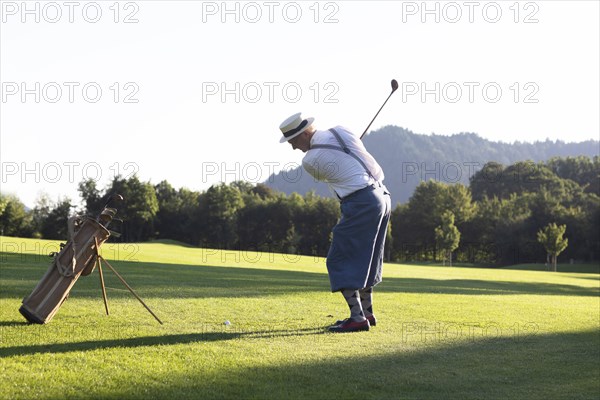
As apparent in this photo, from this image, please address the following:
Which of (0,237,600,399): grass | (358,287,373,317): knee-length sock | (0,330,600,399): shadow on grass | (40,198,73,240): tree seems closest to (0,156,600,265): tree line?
(40,198,73,240): tree

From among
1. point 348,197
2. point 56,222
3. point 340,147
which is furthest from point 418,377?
point 56,222

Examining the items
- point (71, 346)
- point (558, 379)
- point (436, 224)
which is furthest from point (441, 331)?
point (436, 224)

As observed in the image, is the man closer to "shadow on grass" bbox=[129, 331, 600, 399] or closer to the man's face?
the man's face

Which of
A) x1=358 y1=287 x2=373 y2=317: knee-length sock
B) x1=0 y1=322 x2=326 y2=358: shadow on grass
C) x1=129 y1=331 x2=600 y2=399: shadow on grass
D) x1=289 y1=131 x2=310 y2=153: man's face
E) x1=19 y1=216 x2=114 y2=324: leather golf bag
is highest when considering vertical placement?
x1=289 y1=131 x2=310 y2=153: man's face

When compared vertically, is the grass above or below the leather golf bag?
below

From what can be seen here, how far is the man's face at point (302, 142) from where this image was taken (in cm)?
852

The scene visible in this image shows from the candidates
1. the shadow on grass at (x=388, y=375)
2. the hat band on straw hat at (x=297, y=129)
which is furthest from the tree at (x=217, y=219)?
the shadow on grass at (x=388, y=375)

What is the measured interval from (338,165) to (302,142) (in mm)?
572

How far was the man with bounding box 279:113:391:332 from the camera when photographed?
8352 millimetres

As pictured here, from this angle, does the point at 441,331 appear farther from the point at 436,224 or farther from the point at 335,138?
the point at 436,224

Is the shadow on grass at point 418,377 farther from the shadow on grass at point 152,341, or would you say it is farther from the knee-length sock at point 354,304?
the shadow on grass at point 152,341

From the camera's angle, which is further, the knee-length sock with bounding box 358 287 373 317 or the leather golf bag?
the knee-length sock with bounding box 358 287 373 317

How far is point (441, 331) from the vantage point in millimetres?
9055

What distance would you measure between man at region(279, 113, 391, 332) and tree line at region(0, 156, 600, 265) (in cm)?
6924
